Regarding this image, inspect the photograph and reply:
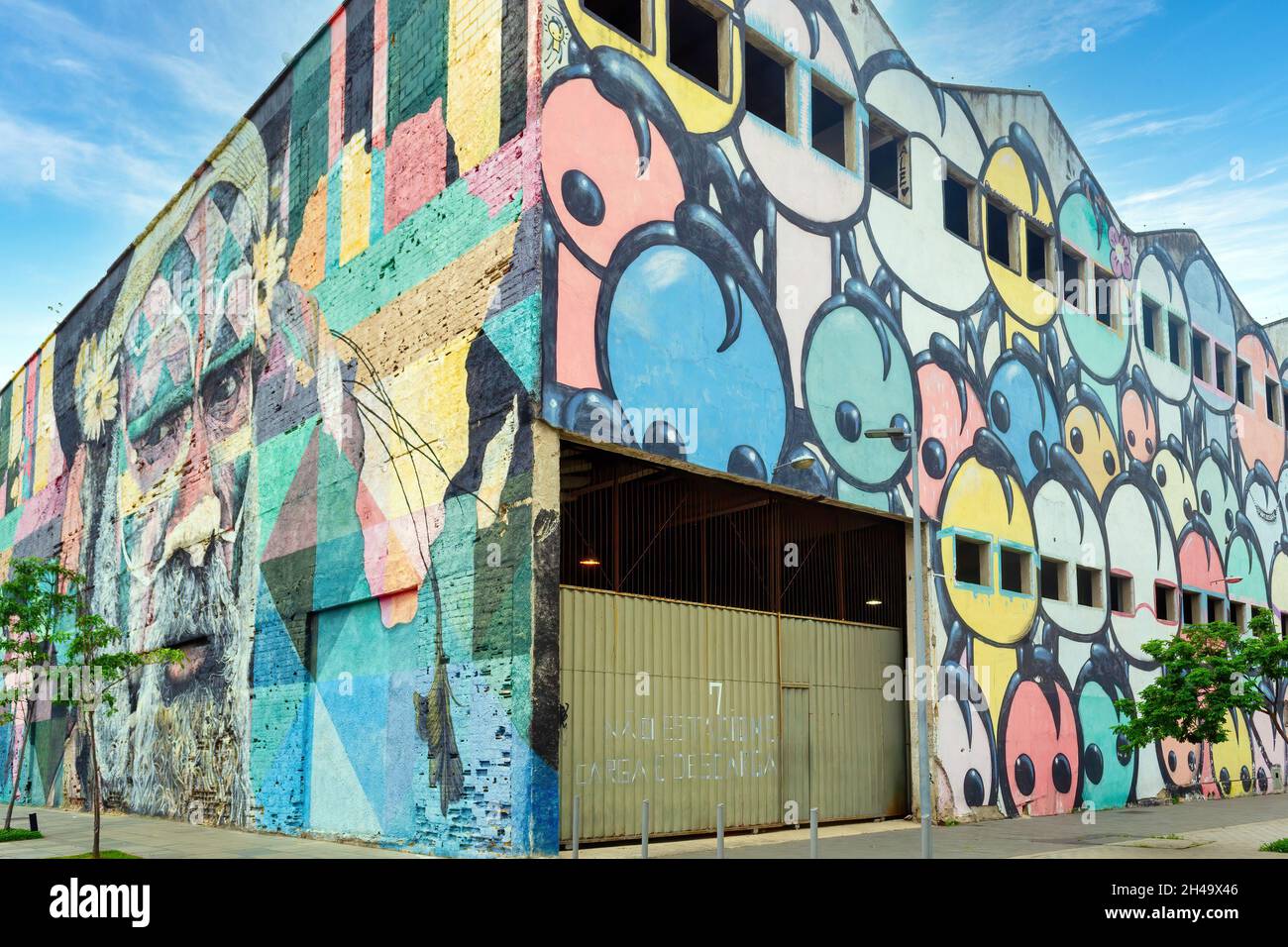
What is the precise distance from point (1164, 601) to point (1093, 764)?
287 inches

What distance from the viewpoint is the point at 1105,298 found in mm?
32469

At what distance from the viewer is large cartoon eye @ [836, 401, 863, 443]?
2213 cm

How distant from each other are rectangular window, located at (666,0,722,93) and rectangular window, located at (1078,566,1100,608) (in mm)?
15357

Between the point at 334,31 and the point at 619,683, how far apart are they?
1423 centimetres

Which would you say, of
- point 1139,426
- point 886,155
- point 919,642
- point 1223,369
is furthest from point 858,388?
point 1223,369

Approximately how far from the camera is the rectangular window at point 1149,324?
34.5 metres

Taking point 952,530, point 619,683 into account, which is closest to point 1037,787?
point 952,530

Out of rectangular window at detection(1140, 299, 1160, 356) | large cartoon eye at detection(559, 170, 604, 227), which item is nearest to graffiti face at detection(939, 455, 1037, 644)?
rectangular window at detection(1140, 299, 1160, 356)

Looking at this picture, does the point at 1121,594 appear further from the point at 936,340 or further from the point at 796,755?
the point at 796,755

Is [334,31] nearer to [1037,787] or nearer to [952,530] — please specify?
[952,530]

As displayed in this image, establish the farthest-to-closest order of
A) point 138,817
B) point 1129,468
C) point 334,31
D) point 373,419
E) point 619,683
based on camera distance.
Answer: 1. point 1129,468
2. point 138,817
3. point 334,31
4. point 373,419
5. point 619,683

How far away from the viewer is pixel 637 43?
19031 mm

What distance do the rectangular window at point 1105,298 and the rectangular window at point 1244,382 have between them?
10.4m

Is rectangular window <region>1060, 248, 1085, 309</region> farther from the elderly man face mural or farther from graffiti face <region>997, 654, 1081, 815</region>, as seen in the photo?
the elderly man face mural
